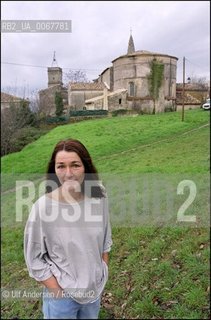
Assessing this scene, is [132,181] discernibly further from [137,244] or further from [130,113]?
[130,113]

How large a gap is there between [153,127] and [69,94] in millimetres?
516

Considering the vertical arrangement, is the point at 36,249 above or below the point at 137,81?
below

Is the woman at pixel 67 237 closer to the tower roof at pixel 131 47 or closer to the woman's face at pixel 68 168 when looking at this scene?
the woman's face at pixel 68 168

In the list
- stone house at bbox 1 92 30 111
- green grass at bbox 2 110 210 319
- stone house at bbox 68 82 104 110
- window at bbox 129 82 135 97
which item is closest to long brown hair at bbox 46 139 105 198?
stone house at bbox 68 82 104 110

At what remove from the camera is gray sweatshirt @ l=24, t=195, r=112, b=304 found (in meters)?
0.79

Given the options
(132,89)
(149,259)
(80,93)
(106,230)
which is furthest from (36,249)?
(149,259)

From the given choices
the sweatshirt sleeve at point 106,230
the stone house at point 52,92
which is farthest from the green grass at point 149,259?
the sweatshirt sleeve at point 106,230

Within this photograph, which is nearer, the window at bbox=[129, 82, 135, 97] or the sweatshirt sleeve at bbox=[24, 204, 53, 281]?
the sweatshirt sleeve at bbox=[24, 204, 53, 281]

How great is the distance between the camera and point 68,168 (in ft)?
2.55

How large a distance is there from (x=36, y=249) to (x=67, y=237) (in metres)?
0.10

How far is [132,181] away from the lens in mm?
5441

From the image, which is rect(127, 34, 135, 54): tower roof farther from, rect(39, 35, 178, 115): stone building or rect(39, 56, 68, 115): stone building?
rect(39, 56, 68, 115): stone building

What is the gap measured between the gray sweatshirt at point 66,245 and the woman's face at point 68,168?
59 millimetres

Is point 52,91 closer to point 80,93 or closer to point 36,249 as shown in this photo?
point 80,93
